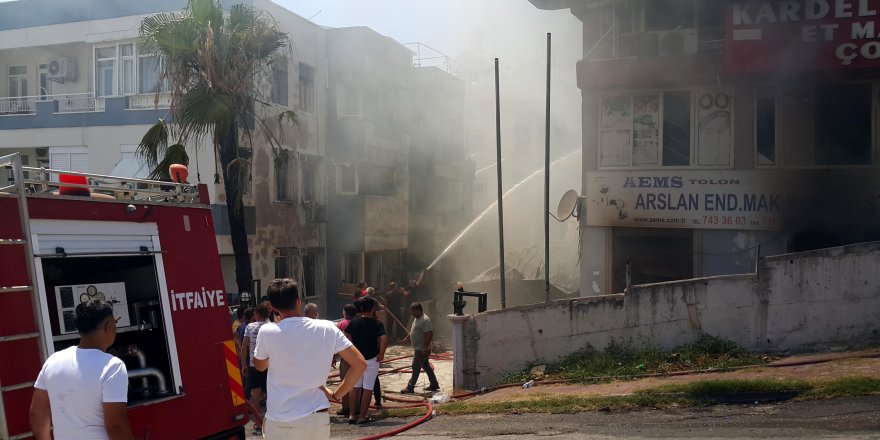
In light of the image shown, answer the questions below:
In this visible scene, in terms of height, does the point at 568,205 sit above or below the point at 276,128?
below

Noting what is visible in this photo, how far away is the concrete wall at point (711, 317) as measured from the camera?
1078 centimetres

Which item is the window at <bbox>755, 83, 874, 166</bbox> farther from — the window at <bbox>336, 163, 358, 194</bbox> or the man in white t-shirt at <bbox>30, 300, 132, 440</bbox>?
the man in white t-shirt at <bbox>30, 300, 132, 440</bbox>

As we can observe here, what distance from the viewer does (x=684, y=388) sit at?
8.89 m

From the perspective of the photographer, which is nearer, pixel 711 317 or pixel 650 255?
pixel 711 317

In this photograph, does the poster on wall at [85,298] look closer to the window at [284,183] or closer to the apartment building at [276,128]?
the apartment building at [276,128]

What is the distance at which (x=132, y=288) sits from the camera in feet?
19.2

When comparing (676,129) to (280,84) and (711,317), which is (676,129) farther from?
(280,84)

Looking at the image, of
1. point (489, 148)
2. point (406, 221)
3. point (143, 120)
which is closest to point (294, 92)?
point (143, 120)

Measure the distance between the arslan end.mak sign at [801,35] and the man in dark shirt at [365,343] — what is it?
8.04 meters

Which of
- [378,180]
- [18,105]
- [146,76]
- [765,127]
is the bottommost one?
[378,180]

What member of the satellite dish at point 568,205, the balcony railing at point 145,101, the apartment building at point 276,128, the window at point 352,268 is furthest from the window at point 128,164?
the satellite dish at point 568,205

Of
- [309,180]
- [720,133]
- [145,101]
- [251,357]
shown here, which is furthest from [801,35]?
[145,101]

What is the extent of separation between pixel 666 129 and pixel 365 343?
A: 8383mm

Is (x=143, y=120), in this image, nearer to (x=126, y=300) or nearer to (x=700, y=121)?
(x=700, y=121)
